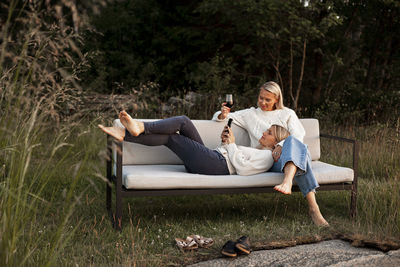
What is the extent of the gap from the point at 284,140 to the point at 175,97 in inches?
213

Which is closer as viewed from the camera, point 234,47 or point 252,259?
point 252,259

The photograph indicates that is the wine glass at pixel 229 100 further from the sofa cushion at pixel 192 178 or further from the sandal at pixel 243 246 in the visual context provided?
the sandal at pixel 243 246

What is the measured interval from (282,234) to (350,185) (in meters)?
0.90

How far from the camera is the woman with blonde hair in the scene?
3.48 m

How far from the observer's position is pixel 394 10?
9.44m

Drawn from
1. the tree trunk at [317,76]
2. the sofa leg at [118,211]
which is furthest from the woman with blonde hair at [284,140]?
the tree trunk at [317,76]

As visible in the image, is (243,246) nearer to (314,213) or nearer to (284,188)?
(284,188)

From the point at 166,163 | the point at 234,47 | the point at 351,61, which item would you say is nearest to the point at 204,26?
the point at 234,47

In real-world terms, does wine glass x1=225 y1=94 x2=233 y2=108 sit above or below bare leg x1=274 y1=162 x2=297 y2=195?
above

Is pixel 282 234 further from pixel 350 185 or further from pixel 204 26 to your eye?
pixel 204 26

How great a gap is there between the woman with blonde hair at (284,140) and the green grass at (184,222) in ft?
0.99

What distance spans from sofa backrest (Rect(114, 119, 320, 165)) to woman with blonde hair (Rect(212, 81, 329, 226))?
0.29 ft

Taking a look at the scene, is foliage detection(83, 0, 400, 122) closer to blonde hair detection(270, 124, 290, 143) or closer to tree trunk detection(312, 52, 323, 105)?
tree trunk detection(312, 52, 323, 105)

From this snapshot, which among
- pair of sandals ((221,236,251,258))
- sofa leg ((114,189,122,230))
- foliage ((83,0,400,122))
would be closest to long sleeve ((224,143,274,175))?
pair of sandals ((221,236,251,258))
